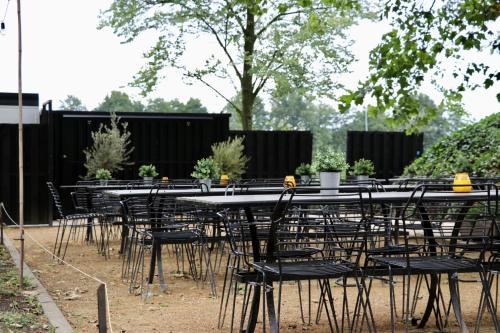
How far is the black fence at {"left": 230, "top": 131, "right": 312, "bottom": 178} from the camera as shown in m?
14.9

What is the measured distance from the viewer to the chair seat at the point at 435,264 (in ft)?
12.6

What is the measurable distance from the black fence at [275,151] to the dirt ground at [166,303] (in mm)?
7306

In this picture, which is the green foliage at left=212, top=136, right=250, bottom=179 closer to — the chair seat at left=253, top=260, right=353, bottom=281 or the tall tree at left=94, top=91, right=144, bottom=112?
the chair seat at left=253, top=260, right=353, bottom=281

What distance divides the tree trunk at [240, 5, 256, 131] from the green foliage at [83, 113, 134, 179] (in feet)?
19.3

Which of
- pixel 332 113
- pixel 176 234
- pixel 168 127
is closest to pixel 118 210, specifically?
pixel 176 234

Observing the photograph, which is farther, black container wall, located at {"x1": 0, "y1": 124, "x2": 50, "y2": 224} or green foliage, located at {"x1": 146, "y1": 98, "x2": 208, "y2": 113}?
green foliage, located at {"x1": 146, "y1": 98, "x2": 208, "y2": 113}

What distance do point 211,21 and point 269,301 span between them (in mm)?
16008

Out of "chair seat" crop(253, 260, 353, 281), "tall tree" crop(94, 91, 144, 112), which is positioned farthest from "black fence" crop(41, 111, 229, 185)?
"tall tree" crop(94, 91, 144, 112)

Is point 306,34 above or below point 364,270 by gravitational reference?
above

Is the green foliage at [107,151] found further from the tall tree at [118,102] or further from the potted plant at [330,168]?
the tall tree at [118,102]

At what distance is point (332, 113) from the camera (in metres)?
56.6

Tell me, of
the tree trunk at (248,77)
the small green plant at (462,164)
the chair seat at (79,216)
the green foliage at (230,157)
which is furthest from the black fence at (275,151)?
the chair seat at (79,216)

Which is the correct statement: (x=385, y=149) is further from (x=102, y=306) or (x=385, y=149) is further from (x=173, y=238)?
(x=102, y=306)

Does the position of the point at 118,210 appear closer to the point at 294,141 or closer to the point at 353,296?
the point at 353,296
